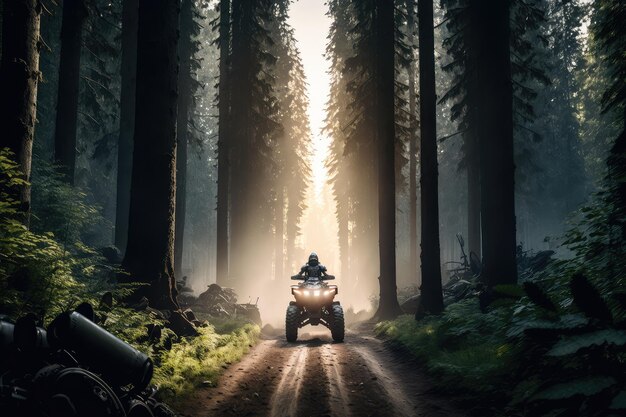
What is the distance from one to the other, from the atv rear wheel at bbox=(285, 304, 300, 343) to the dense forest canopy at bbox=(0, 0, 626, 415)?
108 inches

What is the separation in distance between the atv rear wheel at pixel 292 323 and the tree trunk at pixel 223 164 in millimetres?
9135

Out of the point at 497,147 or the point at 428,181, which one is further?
the point at 428,181

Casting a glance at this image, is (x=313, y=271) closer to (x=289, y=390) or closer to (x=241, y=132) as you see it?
(x=289, y=390)

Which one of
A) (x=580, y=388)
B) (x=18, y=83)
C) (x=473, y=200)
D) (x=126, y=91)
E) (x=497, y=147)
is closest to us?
(x=580, y=388)

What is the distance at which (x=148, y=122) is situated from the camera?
976cm

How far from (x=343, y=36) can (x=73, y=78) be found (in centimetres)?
2066

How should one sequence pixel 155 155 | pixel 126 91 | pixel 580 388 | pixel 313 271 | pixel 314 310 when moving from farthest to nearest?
1. pixel 126 91
2. pixel 313 271
3. pixel 314 310
4. pixel 155 155
5. pixel 580 388

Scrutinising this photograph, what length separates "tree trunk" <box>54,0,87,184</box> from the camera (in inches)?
598

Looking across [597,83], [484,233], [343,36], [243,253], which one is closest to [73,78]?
[243,253]

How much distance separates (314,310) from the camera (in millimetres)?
13508

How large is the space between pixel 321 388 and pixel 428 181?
835cm

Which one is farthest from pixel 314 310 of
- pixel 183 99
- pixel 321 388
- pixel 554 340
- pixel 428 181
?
pixel 183 99

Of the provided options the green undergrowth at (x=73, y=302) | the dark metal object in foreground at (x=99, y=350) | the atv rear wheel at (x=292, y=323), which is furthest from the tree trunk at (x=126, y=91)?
the dark metal object in foreground at (x=99, y=350)

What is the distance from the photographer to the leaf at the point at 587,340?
9.45ft
